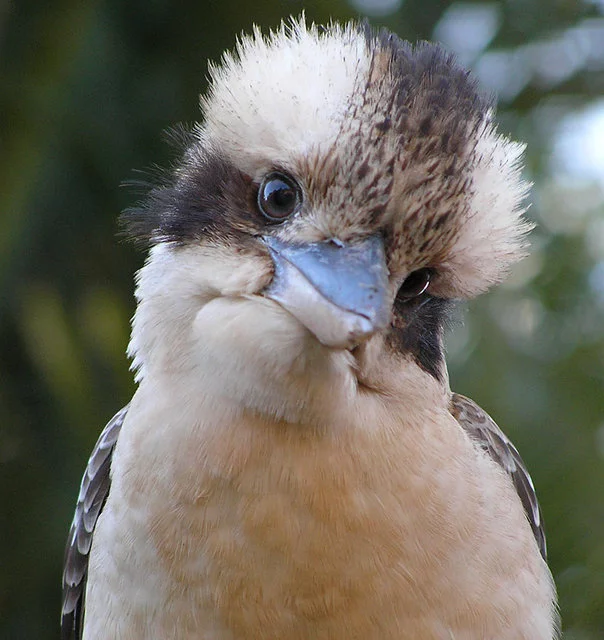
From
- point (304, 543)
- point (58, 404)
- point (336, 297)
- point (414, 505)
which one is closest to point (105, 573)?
point (304, 543)

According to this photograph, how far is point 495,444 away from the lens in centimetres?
246

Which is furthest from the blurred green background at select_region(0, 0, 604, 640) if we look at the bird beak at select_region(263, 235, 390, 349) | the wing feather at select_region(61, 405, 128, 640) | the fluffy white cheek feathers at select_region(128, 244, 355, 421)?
the bird beak at select_region(263, 235, 390, 349)

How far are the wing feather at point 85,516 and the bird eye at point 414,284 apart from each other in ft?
2.71

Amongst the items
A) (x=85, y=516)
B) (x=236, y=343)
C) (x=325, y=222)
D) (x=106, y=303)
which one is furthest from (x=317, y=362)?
(x=106, y=303)

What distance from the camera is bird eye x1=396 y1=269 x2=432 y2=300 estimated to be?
6.18 feet

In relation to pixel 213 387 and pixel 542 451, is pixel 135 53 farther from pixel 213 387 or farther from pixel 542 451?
pixel 213 387

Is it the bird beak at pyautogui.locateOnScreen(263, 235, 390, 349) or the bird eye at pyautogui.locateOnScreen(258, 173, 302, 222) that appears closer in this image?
the bird beak at pyautogui.locateOnScreen(263, 235, 390, 349)

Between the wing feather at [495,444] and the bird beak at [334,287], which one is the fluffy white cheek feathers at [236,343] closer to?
the bird beak at [334,287]

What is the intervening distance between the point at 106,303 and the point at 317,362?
2.31m

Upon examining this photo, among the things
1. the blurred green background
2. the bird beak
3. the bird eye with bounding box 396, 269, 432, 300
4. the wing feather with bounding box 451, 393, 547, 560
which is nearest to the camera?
the bird beak

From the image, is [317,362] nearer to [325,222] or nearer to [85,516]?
[325,222]

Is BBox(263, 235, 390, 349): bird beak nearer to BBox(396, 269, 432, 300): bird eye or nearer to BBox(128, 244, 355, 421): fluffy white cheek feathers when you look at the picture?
BBox(128, 244, 355, 421): fluffy white cheek feathers

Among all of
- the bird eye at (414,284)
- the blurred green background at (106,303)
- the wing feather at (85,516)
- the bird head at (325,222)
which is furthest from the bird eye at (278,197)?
the blurred green background at (106,303)

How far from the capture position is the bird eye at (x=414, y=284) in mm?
1884
